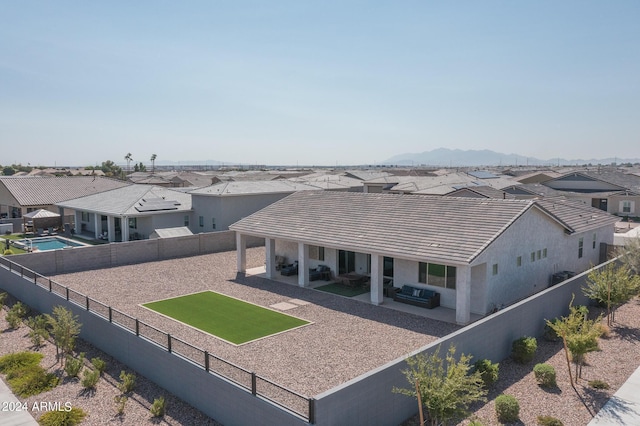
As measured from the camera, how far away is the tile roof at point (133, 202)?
122 feet

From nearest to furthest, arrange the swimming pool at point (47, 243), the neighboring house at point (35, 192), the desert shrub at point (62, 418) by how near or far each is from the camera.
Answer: the desert shrub at point (62, 418)
the swimming pool at point (47, 243)
the neighboring house at point (35, 192)

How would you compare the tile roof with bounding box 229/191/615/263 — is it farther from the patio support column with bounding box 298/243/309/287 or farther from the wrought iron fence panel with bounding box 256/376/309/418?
the wrought iron fence panel with bounding box 256/376/309/418

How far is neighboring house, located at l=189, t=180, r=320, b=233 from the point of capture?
127 ft

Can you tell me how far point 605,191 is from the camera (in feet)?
180

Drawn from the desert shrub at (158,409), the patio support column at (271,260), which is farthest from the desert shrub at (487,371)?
the patio support column at (271,260)

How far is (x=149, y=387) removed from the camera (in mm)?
14336

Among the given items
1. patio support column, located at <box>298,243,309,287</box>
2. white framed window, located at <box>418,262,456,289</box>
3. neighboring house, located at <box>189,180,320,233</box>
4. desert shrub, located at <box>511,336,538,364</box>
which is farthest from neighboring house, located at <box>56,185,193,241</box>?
desert shrub, located at <box>511,336,538,364</box>

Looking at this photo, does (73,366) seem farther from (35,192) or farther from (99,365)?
(35,192)

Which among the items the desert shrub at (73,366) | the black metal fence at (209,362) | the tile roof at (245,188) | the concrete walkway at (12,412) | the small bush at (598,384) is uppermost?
the tile roof at (245,188)

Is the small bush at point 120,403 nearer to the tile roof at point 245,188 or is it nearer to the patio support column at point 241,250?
the patio support column at point 241,250

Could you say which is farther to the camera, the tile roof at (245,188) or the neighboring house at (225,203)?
the tile roof at (245,188)

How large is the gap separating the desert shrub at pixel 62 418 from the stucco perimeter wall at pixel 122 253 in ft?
55.4

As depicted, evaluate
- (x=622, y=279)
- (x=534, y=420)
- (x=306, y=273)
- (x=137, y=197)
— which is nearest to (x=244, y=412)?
(x=534, y=420)

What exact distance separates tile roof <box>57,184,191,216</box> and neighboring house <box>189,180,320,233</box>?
5.01 ft
